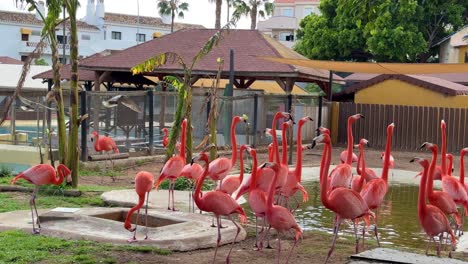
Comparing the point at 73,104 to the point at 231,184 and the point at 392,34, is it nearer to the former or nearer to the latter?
the point at 231,184

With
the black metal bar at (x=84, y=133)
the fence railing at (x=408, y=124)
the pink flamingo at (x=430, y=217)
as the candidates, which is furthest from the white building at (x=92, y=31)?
the pink flamingo at (x=430, y=217)

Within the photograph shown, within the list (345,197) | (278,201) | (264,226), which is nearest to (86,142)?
(278,201)

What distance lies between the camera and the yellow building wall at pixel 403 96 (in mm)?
27531

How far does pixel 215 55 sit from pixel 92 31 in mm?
52023

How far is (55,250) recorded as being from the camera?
7.69m

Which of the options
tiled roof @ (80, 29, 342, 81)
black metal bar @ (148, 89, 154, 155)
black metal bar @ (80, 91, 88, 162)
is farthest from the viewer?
tiled roof @ (80, 29, 342, 81)

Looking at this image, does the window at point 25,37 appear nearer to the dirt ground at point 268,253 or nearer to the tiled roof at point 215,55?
the tiled roof at point 215,55

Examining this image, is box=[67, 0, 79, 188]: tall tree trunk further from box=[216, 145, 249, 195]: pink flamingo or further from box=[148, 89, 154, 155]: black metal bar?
box=[148, 89, 154, 155]: black metal bar

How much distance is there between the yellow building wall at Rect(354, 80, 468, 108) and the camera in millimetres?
27531

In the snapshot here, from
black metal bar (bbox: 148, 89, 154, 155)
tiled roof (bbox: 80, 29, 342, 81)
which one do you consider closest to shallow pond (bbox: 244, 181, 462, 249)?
black metal bar (bbox: 148, 89, 154, 155)

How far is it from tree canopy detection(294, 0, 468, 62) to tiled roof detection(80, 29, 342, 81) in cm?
1114

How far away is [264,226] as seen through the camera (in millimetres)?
8586

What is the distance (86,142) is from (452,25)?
29.9 metres

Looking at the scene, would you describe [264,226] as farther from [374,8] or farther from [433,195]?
[374,8]
